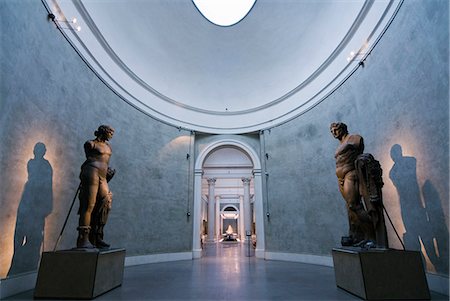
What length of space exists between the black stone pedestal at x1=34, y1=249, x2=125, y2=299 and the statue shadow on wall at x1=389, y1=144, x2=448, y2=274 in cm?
505

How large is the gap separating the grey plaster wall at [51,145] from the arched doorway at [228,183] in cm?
193

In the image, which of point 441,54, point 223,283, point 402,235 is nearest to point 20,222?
point 223,283

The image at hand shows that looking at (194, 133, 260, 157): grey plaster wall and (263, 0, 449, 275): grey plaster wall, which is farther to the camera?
(194, 133, 260, 157): grey plaster wall

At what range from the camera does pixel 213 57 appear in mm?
9906

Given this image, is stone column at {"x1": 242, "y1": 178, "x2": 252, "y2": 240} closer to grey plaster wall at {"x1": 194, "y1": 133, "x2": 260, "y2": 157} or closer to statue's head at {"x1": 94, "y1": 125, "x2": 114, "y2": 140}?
grey plaster wall at {"x1": 194, "y1": 133, "x2": 260, "y2": 157}

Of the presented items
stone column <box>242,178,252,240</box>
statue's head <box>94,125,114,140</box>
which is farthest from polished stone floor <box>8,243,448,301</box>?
stone column <box>242,178,252,240</box>

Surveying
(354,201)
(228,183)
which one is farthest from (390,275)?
(228,183)

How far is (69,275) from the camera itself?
3.71 meters

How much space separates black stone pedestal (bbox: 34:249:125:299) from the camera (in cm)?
366

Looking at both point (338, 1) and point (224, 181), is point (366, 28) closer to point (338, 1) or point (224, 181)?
point (338, 1)

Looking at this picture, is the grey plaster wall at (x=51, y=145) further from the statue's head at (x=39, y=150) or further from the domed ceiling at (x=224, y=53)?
the domed ceiling at (x=224, y=53)

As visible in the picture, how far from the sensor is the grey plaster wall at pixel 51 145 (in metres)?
3.94

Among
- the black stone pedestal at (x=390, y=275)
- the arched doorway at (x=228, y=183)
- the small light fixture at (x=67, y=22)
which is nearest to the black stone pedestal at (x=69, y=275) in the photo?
the black stone pedestal at (x=390, y=275)

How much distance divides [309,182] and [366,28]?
4385 mm
